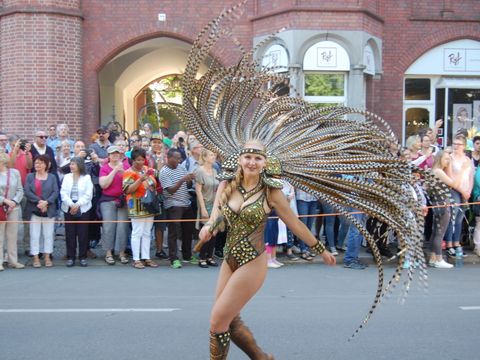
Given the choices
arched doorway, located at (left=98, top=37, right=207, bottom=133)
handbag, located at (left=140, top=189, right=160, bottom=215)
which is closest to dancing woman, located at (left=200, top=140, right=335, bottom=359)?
handbag, located at (left=140, top=189, right=160, bottom=215)

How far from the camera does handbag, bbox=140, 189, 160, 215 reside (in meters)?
10.6

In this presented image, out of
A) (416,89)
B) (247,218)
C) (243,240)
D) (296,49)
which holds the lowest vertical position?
(243,240)

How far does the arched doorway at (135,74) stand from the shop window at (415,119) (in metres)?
6.16

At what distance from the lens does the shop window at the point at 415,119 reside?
59.2 feet

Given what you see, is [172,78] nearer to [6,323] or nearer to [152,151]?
[152,151]

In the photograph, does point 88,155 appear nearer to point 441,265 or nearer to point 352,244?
point 352,244

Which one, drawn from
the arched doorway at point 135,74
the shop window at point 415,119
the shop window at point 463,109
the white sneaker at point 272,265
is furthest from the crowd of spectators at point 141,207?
the arched doorway at point 135,74

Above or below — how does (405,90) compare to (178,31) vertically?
below

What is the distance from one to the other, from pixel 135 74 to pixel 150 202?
15150 millimetres

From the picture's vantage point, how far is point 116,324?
702 cm

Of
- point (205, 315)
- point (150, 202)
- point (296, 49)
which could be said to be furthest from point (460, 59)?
point (205, 315)

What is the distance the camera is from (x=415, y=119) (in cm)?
1809

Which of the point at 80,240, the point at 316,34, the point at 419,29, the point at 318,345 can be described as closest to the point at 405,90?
the point at 419,29

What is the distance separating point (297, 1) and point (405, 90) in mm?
→ 4067
